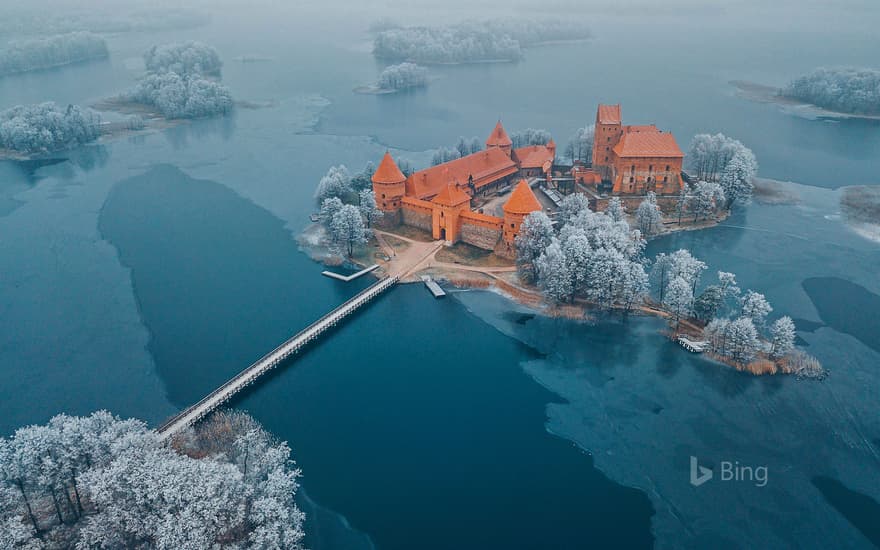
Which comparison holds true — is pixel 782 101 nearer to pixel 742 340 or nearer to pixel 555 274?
pixel 555 274

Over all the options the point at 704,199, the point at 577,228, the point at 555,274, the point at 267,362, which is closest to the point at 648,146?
the point at 704,199

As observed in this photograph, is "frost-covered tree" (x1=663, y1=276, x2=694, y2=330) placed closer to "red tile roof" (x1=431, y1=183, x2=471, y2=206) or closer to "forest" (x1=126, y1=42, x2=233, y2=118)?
"red tile roof" (x1=431, y1=183, x2=471, y2=206)

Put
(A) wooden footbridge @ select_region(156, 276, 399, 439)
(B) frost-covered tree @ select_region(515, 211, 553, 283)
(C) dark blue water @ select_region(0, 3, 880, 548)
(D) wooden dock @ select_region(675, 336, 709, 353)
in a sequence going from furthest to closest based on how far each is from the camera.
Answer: (B) frost-covered tree @ select_region(515, 211, 553, 283) < (D) wooden dock @ select_region(675, 336, 709, 353) < (A) wooden footbridge @ select_region(156, 276, 399, 439) < (C) dark blue water @ select_region(0, 3, 880, 548)

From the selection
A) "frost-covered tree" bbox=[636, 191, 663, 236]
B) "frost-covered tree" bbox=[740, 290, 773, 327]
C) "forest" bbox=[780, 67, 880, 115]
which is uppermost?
"forest" bbox=[780, 67, 880, 115]

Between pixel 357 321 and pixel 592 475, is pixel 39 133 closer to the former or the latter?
pixel 357 321

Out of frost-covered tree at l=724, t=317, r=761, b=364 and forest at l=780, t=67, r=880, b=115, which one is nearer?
frost-covered tree at l=724, t=317, r=761, b=364

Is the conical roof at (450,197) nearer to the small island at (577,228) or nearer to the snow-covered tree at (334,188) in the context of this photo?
the small island at (577,228)

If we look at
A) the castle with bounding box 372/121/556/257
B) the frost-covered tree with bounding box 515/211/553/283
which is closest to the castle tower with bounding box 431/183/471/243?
the castle with bounding box 372/121/556/257
